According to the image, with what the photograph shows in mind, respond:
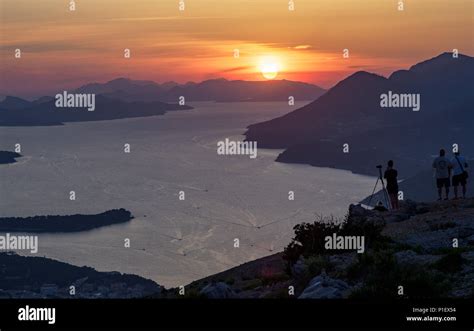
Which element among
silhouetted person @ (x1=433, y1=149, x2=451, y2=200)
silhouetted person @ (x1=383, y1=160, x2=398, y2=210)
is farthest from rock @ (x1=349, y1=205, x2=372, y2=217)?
silhouetted person @ (x1=433, y1=149, x2=451, y2=200)

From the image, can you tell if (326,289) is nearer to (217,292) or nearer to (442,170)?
(217,292)

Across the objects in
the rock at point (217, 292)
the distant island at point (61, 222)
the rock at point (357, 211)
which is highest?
the distant island at point (61, 222)

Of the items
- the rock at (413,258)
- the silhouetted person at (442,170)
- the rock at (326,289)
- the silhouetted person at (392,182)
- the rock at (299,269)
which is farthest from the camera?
the silhouetted person at (442,170)

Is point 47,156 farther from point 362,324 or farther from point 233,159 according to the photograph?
point 362,324

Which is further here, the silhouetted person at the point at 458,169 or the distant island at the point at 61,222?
the distant island at the point at 61,222

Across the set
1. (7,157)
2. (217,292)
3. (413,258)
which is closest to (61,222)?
(7,157)

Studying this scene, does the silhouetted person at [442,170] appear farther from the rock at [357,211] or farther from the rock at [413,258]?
the rock at [413,258]

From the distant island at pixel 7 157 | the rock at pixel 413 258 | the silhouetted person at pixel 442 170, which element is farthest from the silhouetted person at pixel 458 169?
the distant island at pixel 7 157
